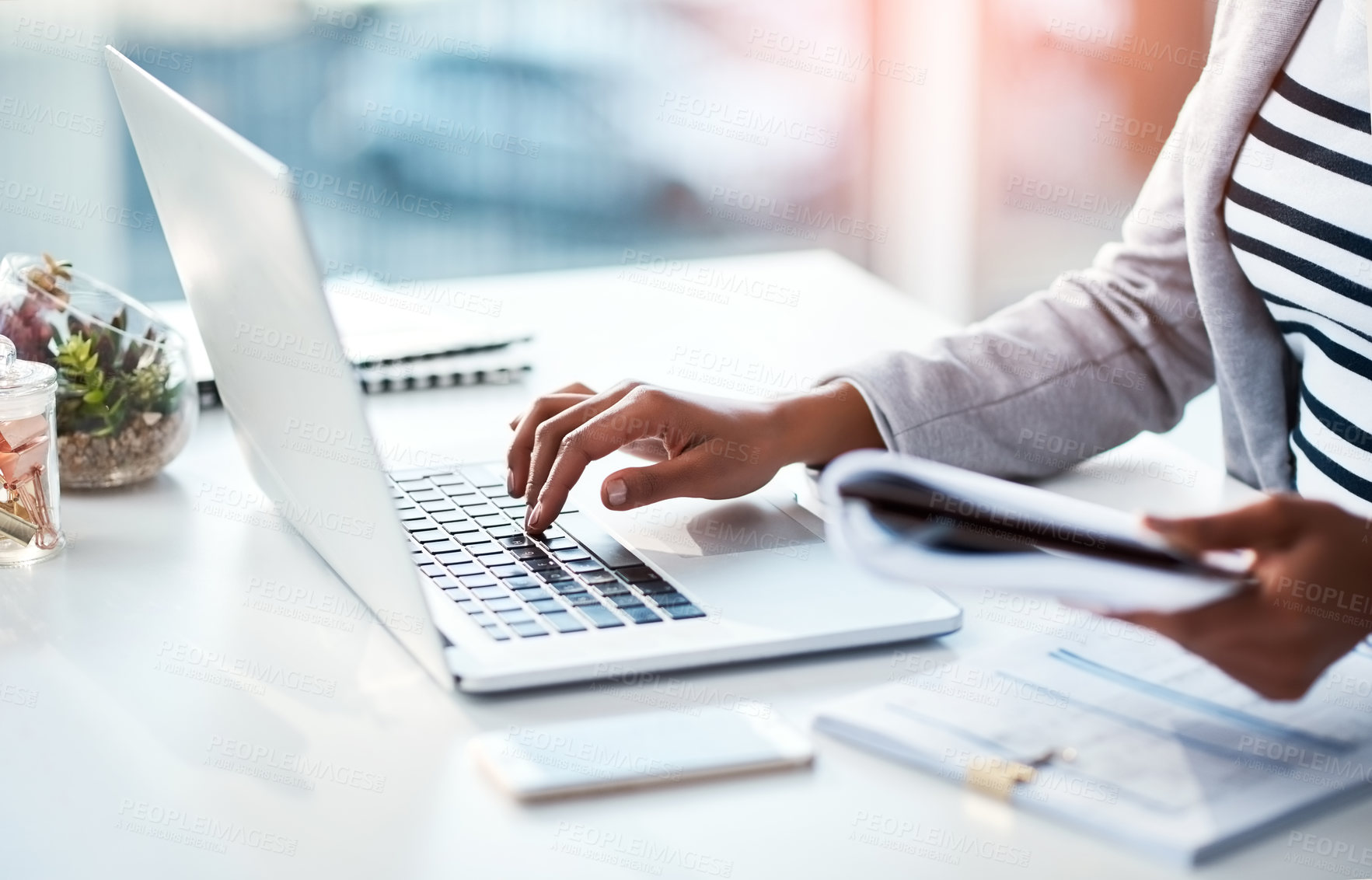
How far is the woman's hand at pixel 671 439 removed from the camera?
89cm

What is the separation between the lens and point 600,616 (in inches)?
30.0

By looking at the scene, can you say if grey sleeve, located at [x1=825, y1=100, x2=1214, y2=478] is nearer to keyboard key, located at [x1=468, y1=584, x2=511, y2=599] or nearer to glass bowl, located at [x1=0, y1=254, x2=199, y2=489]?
keyboard key, located at [x1=468, y1=584, x2=511, y2=599]

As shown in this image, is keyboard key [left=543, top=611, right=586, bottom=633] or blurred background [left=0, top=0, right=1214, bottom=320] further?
blurred background [left=0, top=0, right=1214, bottom=320]

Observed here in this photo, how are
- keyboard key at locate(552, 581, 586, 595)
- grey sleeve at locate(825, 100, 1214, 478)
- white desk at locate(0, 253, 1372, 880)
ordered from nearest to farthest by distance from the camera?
white desk at locate(0, 253, 1372, 880) → keyboard key at locate(552, 581, 586, 595) → grey sleeve at locate(825, 100, 1214, 478)

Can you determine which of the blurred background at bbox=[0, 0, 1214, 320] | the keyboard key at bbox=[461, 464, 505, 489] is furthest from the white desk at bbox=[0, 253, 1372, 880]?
the blurred background at bbox=[0, 0, 1214, 320]

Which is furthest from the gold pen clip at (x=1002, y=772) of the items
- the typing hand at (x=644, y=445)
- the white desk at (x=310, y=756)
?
the typing hand at (x=644, y=445)

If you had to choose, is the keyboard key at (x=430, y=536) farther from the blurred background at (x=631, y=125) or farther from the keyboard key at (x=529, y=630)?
the blurred background at (x=631, y=125)

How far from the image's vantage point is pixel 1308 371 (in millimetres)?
995

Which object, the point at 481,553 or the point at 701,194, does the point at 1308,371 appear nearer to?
the point at 481,553

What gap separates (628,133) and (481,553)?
3.14 meters

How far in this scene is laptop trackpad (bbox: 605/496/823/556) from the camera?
2.87ft

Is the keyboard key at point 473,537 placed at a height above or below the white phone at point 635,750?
below

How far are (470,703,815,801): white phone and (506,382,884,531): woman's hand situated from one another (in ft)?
0.76

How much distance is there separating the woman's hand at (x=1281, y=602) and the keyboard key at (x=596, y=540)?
12.3 inches
